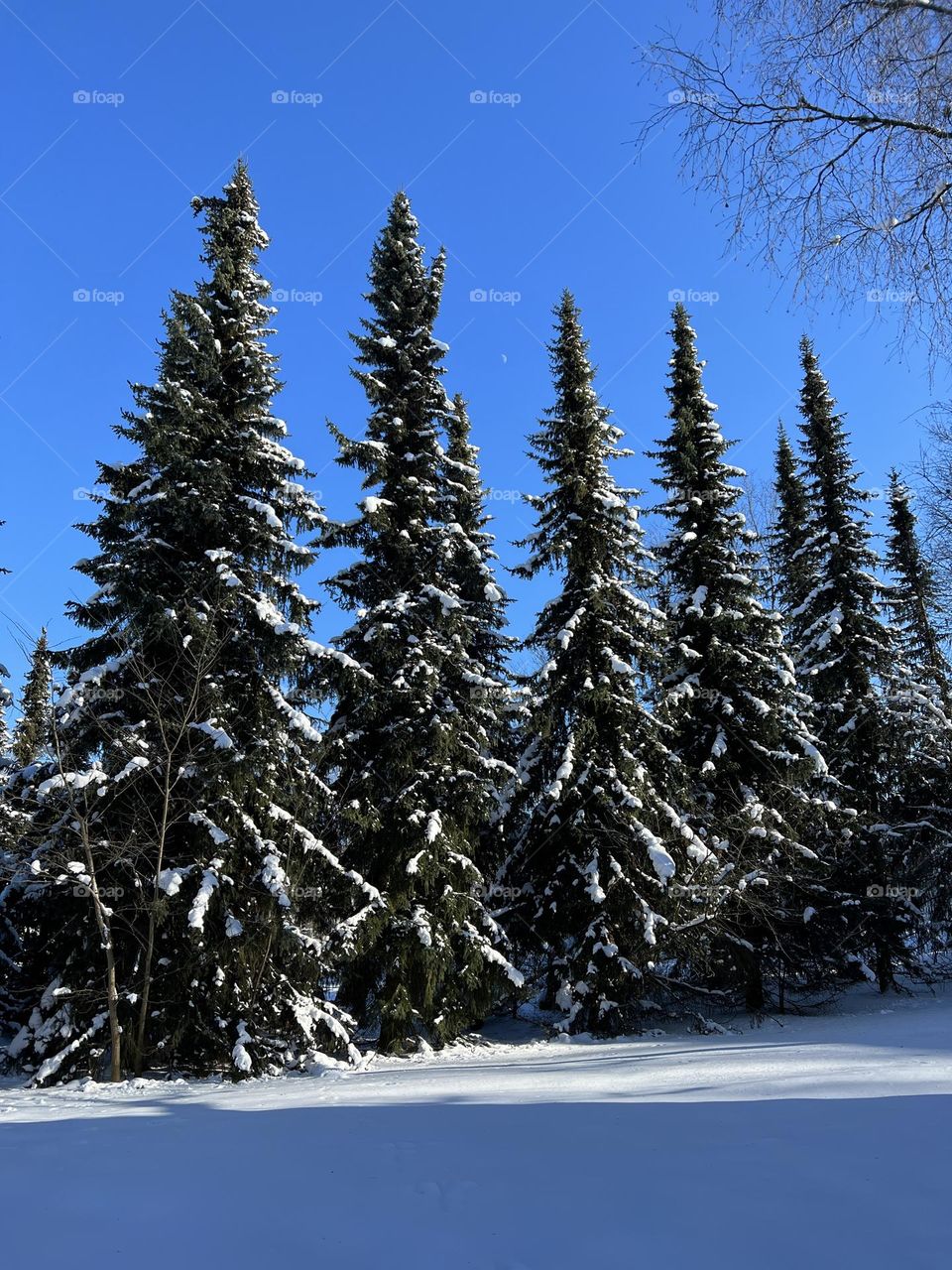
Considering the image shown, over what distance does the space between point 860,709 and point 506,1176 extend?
54.6 feet

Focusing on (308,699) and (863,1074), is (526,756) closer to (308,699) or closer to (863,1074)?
(308,699)

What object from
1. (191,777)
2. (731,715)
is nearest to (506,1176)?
(191,777)

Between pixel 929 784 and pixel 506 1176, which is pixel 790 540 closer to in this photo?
pixel 929 784

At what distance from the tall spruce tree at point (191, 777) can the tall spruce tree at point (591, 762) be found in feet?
14.9

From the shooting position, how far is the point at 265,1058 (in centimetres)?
1087

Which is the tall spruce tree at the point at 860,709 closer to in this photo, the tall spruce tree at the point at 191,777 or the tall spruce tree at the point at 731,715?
the tall spruce tree at the point at 731,715

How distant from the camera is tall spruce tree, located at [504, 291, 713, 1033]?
47.2 feet

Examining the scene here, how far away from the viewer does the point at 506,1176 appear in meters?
4.76

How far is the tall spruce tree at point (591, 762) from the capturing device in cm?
1438

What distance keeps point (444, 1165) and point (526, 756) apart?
11.5 meters

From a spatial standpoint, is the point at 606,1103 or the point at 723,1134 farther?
the point at 606,1103

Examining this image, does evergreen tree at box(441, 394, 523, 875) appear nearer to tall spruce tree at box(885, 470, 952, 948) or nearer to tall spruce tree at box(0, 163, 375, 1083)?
tall spruce tree at box(0, 163, 375, 1083)

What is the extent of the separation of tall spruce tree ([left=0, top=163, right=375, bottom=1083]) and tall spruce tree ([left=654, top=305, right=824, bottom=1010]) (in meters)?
8.02

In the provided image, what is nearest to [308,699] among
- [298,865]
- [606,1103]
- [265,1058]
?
[298,865]
